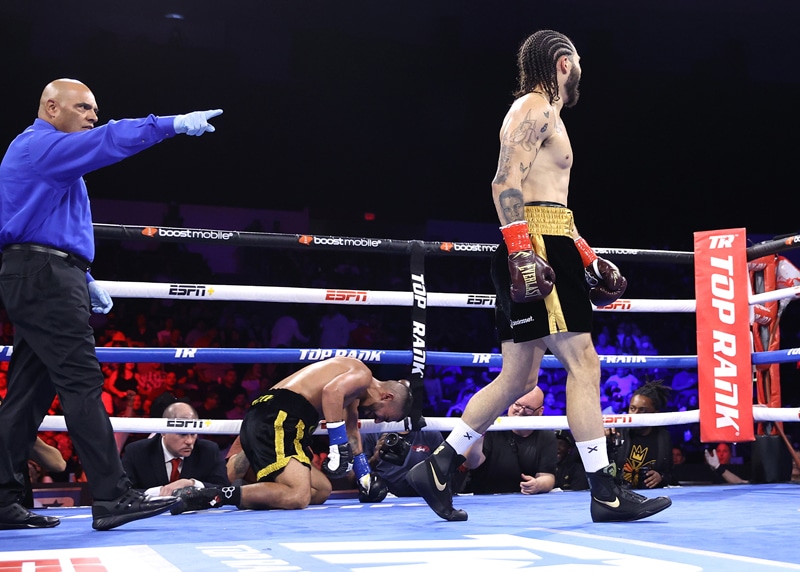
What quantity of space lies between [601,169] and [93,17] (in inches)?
223

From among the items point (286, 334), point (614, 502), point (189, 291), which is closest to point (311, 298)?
point (189, 291)

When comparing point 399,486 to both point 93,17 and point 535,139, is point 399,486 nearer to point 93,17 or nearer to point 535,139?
point 535,139

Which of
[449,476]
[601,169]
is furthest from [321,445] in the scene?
[601,169]

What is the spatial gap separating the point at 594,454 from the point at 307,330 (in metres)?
5.58

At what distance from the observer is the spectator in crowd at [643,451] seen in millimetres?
3662

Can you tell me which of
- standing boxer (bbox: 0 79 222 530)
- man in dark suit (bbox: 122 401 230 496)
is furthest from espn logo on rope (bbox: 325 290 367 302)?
standing boxer (bbox: 0 79 222 530)

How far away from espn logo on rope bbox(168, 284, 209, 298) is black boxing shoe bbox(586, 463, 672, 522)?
1477mm

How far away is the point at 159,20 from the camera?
871 cm

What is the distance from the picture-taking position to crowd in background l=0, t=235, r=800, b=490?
666 centimetres

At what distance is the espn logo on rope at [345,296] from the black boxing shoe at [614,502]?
1.25 m

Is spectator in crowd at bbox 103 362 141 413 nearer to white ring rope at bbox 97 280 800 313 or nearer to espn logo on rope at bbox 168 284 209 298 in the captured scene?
white ring rope at bbox 97 280 800 313

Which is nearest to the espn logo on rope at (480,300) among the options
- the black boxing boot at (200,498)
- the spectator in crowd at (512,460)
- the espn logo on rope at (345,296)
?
the espn logo on rope at (345,296)

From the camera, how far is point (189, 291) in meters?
3.06

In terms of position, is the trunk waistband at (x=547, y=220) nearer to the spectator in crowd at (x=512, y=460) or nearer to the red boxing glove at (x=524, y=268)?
the red boxing glove at (x=524, y=268)
